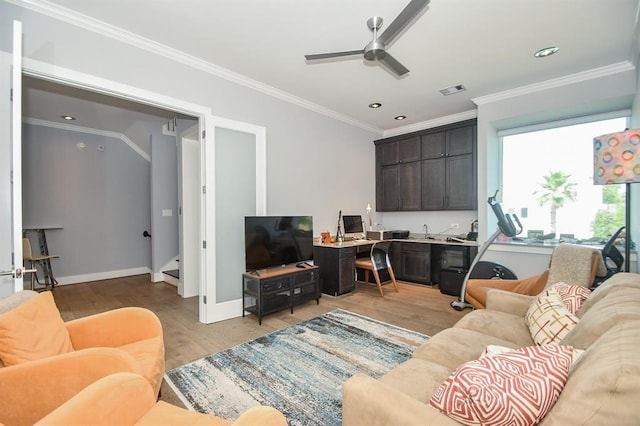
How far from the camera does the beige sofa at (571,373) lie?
0.71m

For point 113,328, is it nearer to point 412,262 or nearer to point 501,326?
point 501,326

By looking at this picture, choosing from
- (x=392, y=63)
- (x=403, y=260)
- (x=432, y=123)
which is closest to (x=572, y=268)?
(x=392, y=63)

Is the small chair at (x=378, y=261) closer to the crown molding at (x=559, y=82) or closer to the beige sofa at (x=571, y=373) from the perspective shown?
the beige sofa at (x=571, y=373)

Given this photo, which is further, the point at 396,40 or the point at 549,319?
the point at 396,40

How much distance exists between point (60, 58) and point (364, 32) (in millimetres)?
2613

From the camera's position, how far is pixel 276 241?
3570 millimetres

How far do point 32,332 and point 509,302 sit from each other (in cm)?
314

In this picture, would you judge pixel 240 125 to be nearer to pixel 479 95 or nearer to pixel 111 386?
pixel 111 386

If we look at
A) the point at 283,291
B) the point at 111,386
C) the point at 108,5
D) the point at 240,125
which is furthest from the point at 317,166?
the point at 111,386

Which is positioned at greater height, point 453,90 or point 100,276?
point 453,90

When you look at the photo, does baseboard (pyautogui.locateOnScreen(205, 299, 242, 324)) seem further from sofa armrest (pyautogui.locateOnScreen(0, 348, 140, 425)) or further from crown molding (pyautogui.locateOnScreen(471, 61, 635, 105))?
crown molding (pyautogui.locateOnScreen(471, 61, 635, 105))

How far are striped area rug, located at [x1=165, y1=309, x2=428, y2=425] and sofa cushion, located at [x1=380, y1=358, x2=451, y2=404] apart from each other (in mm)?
624

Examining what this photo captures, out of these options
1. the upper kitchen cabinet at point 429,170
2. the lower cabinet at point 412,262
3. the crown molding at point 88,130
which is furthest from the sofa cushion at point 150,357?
the crown molding at point 88,130

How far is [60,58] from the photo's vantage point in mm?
2336
